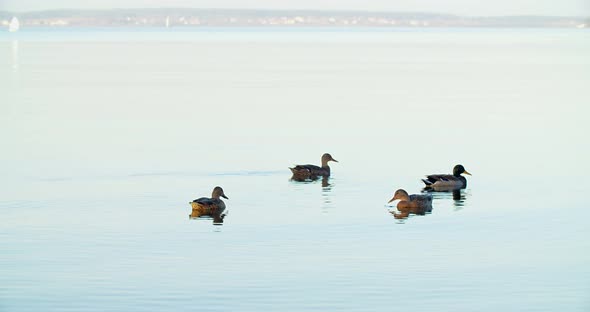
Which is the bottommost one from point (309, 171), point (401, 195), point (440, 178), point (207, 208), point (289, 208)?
point (207, 208)

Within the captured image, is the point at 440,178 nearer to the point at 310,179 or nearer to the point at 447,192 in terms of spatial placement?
the point at 447,192

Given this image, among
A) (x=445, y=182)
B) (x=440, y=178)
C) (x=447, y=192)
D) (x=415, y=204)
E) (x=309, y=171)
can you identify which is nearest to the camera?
(x=415, y=204)

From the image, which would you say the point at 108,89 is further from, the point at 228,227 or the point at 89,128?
the point at 228,227

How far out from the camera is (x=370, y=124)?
155ft

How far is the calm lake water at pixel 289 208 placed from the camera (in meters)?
19.8

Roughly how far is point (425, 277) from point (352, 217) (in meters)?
5.65

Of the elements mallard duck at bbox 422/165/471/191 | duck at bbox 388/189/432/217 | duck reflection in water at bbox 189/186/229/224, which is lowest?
duck reflection in water at bbox 189/186/229/224

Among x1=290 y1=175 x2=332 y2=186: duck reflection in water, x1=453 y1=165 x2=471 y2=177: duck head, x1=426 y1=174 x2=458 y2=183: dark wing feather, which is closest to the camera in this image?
x1=426 y1=174 x2=458 y2=183: dark wing feather

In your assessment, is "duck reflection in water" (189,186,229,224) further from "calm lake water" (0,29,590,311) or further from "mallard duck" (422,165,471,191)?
"mallard duck" (422,165,471,191)

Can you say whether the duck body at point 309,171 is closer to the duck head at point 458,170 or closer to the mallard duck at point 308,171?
the mallard duck at point 308,171

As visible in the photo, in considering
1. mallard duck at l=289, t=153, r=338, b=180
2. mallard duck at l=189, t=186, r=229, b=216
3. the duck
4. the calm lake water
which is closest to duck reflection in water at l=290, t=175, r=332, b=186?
mallard duck at l=289, t=153, r=338, b=180

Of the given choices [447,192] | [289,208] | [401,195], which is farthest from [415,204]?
[447,192]

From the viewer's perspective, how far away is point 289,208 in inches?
1077

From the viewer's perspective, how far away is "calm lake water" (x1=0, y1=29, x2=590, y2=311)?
19.8 metres
